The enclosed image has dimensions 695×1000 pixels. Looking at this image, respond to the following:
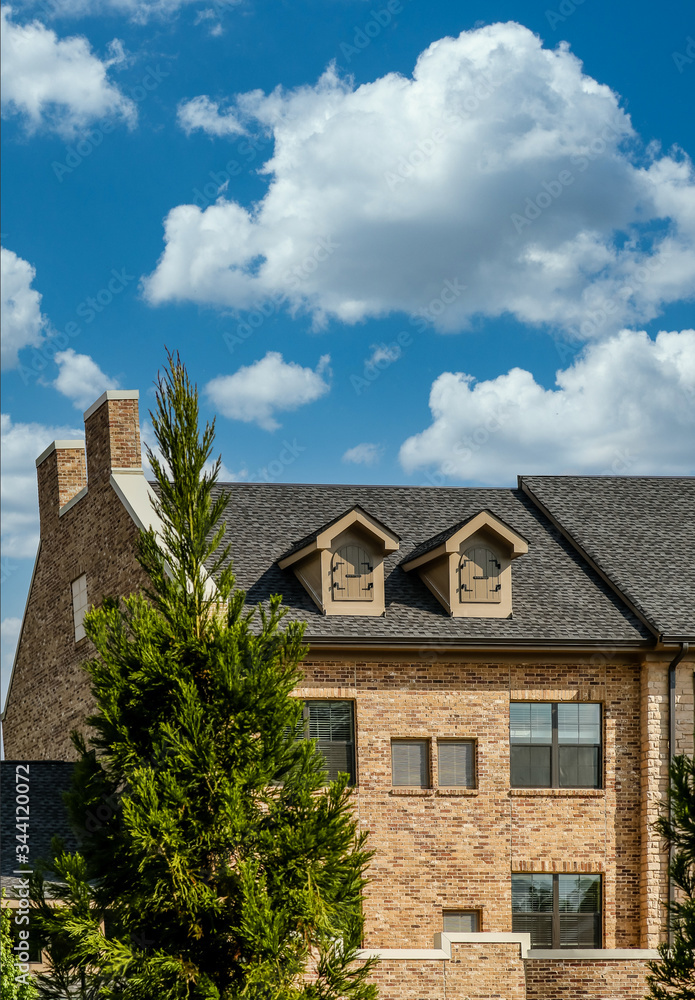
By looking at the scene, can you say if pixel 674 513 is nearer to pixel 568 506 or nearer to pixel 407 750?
pixel 568 506

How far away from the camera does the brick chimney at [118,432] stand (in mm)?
24922

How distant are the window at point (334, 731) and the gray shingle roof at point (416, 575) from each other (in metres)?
1.37

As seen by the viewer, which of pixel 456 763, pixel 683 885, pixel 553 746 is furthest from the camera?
pixel 553 746

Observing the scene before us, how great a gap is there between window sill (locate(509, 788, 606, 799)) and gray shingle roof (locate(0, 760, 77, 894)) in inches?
323

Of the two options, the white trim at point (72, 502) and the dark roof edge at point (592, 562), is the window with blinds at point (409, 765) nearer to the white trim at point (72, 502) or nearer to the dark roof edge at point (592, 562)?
the dark roof edge at point (592, 562)

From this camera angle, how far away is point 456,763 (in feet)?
76.1

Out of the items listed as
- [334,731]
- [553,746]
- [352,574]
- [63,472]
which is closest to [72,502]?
[63,472]

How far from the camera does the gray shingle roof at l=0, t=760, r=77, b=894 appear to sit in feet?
65.6

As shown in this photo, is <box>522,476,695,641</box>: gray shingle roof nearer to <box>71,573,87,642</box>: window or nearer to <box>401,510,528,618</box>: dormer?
<box>401,510,528,618</box>: dormer

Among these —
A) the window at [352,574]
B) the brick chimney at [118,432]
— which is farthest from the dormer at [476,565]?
the brick chimney at [118,432]

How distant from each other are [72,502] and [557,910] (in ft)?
43.1

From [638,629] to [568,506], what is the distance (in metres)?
4.91

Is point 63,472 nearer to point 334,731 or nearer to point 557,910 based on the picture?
point 334,731

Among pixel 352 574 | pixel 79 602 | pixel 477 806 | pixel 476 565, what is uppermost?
pixel 476 565
